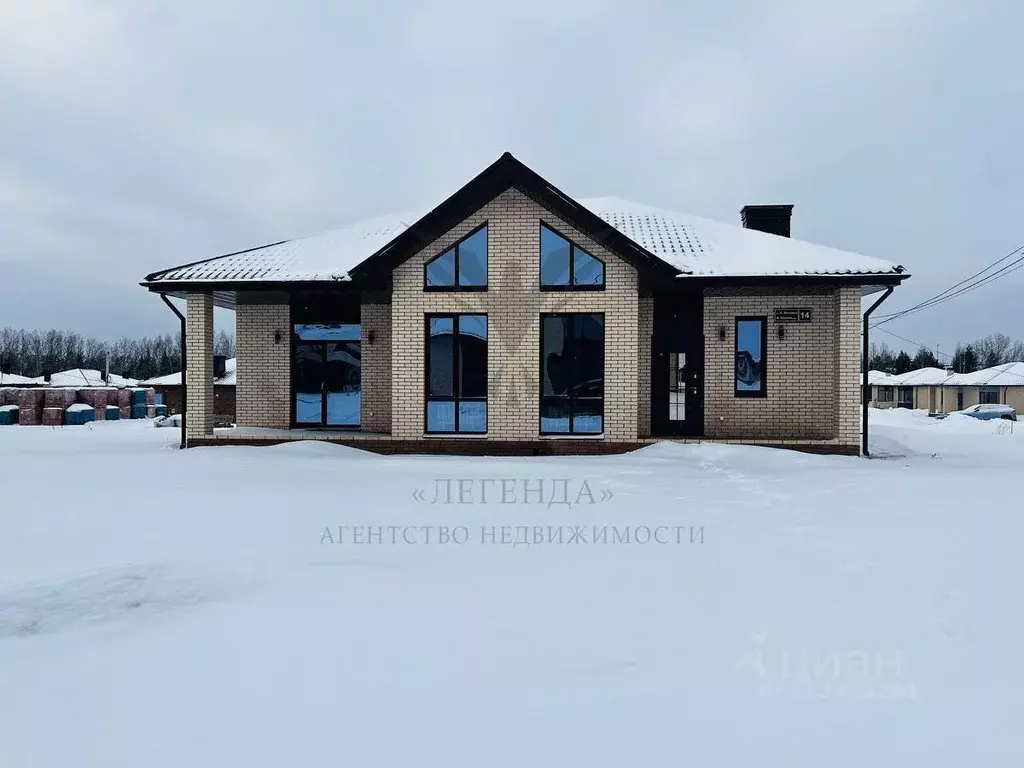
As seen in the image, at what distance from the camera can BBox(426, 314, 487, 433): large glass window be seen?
1116 centimetres

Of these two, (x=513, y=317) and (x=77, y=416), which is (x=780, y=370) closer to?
(x=513, y=317)

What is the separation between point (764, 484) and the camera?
8094 millimetres

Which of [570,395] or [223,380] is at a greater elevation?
[223,380]

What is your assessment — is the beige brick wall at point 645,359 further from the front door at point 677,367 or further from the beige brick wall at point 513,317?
the beige brick wall at point 513,317

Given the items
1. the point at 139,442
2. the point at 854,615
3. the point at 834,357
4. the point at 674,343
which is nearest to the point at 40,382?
the point at 139,442

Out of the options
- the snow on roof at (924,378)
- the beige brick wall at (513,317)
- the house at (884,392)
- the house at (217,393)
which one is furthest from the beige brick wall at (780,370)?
the house at (884,392)

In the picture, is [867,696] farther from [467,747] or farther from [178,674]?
[178,674]

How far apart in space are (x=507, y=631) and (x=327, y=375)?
10.4 m

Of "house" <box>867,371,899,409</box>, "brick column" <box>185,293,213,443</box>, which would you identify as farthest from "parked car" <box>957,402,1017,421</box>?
"brick column" <box>185,293,213,443</box>

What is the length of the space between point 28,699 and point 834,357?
12.2m

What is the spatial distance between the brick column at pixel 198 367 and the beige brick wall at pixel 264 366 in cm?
133

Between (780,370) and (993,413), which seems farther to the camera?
(993,413)

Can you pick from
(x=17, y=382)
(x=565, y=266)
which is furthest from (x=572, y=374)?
(x=17, y=382)

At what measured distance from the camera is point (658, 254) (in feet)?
37.9
